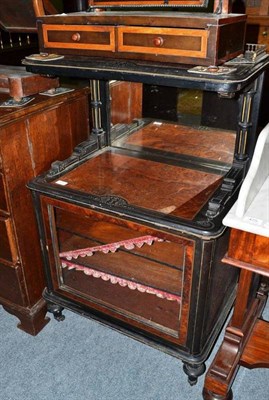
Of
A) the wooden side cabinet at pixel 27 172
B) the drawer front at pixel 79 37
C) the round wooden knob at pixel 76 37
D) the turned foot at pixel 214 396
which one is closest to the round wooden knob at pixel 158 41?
the drawer front at pixel 79 37

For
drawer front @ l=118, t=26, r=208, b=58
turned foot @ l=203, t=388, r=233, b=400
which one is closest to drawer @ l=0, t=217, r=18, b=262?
drawer front @ l=118, t=26, r=208, b=58

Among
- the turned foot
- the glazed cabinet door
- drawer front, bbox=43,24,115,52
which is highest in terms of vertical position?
drawer front, bbox=43,24,115,52

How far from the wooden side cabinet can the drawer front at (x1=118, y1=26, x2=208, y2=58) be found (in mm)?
612

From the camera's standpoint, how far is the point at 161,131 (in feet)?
7.41

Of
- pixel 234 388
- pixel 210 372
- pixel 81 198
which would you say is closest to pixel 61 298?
pixel 81 198

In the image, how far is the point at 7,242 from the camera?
75.9 inches

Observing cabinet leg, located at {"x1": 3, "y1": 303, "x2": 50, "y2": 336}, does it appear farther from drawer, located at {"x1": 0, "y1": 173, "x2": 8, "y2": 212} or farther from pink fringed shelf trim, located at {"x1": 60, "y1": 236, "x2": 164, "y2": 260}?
drawer, located at {"x1": 0, "y1": 173, "x2": 8, "y2": 212}

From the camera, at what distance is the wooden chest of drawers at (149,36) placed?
1264 millimetres

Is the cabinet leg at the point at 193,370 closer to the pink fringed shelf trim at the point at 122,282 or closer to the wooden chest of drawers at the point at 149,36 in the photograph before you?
the pink fringed shelf trim at the point at 122,282

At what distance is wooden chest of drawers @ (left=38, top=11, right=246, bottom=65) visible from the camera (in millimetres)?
1264

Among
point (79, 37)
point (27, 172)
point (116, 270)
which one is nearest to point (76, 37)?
point (79, 37)

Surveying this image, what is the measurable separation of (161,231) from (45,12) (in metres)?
1.04

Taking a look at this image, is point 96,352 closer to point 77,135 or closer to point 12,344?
point 12,344

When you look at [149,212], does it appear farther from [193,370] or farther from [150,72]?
[193,370]
